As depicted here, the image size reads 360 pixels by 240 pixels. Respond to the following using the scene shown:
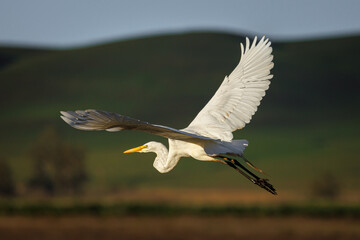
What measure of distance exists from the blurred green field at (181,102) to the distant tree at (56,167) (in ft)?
4.59

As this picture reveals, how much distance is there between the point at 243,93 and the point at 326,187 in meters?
46.8

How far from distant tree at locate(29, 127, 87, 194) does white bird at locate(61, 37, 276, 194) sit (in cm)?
4561

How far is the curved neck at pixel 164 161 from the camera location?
773 centimetres

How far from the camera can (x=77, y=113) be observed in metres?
5.82

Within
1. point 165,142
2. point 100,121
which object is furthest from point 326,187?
point 100,121

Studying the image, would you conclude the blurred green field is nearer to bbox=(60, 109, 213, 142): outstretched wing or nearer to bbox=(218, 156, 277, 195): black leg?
bbox=(218, 156, 277, 195): black leg

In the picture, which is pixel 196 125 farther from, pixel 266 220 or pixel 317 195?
pixel 317 195

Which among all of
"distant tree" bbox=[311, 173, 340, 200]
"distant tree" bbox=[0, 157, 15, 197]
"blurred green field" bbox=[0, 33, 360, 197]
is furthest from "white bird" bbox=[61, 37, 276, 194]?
"distant tree" bbox=[0, 157, 15, 197]

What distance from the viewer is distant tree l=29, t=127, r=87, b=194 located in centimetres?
5369

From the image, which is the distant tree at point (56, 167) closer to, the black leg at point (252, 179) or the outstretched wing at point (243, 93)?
the outstretched wing at point (243, 93)

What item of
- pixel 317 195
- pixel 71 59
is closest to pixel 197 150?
pixel 317 195

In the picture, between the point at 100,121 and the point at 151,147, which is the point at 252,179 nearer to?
the point at 151,147

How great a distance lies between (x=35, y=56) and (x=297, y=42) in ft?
108

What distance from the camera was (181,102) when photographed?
70000 mm
